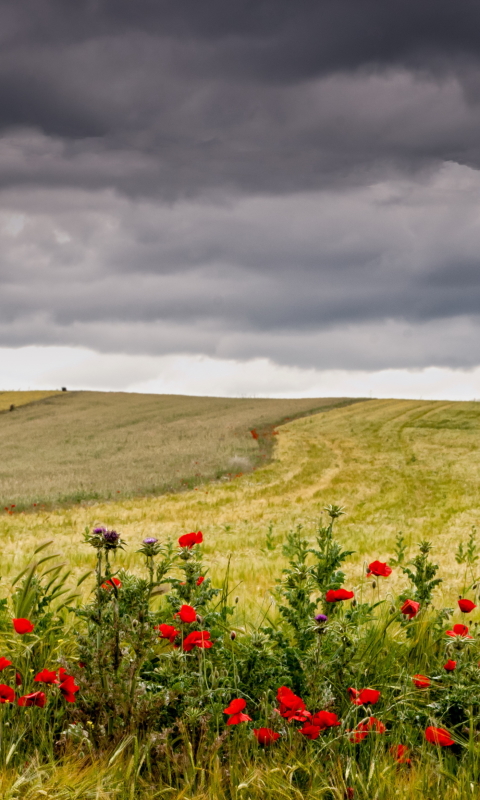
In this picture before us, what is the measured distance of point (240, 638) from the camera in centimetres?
455

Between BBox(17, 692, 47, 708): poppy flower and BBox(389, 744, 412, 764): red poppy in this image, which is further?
BBox(17, 692, 47, 708): poppy flower

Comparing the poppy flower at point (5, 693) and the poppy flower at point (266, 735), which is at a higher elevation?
the poppy flower at point (5, 693)

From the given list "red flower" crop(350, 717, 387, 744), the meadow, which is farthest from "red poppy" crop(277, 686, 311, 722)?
"red flower" crop(350, 717, 387, 744)

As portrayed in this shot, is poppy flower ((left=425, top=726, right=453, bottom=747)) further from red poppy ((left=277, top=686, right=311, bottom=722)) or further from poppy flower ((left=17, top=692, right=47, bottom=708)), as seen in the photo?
poppy flower ((left=17, top=692, right=47, bottom=708))

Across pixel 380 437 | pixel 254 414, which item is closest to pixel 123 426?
pixel 254 414

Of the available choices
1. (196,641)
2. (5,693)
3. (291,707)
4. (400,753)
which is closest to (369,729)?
(400,753)

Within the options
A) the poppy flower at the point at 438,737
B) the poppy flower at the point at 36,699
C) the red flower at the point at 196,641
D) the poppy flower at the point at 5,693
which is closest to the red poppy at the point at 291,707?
the red flower at the point at 196,641

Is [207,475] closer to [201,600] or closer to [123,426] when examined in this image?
[201,600]

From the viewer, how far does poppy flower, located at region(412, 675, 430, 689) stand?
3.71 metres

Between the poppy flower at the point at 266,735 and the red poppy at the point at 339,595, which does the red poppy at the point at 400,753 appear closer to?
the poppy flower at the point at 266,735

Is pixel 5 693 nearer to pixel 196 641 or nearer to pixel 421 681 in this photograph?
pixel 196 641

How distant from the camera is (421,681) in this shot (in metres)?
3.70

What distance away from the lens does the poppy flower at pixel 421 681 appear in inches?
146

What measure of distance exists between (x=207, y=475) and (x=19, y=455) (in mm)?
16243
